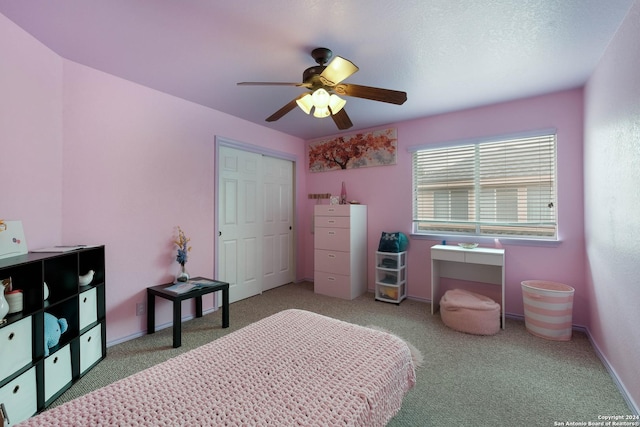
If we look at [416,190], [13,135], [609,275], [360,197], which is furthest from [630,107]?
[13,135]

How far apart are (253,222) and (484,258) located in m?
2.88

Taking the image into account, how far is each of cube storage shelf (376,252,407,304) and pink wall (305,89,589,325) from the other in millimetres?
127

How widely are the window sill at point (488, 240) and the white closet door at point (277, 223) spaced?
1.96 meters

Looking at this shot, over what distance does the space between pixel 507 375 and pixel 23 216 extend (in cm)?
360

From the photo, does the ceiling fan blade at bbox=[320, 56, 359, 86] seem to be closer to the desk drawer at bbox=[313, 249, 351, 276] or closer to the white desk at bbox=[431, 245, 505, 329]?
the white desk at bbox=[431, 245, 505, 329]

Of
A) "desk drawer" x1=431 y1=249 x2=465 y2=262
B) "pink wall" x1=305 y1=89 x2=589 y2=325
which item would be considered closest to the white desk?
"desk drawer" x1=431 y1=249 x2=465 y2=262

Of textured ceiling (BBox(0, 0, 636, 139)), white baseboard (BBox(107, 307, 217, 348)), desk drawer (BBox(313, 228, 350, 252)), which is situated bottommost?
white baseboard (BBox(107, 307, 217, 348))

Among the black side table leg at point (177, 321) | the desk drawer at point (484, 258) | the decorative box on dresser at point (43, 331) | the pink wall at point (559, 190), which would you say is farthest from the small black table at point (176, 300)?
the desk drawer at point (484, 258)

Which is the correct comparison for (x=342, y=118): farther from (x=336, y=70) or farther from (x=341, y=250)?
(x=341, y=250)

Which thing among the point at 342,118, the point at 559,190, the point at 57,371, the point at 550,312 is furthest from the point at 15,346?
the point at 559,190

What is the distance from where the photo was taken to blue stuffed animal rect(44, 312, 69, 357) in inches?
69.3

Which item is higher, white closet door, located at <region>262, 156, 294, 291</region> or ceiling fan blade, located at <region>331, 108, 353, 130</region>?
ceiling fan blade, located at <region>331, 108, 353, 130</region>

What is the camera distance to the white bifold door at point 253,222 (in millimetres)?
3568

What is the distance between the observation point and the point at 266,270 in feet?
13.6
